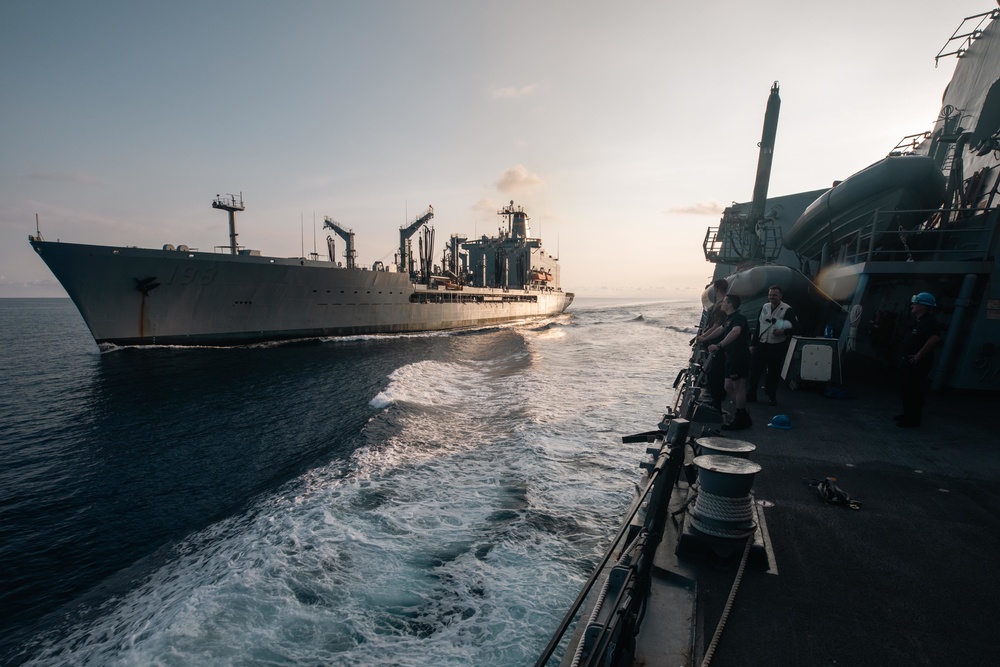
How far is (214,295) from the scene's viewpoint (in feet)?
78.5

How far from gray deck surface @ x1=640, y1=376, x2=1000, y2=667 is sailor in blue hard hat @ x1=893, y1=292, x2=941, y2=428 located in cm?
53

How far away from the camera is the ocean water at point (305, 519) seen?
4188 mm

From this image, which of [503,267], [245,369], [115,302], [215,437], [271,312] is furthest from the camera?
[503,267]

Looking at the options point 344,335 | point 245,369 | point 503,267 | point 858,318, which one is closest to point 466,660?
point 858,318

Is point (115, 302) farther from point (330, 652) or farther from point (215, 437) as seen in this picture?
point (330, 652)

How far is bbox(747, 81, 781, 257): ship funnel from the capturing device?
752 inches

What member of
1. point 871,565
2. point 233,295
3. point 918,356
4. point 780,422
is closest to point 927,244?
point 918,356

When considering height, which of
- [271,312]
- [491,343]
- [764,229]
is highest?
[764,229]

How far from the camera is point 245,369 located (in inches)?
736

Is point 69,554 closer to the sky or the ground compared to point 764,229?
closer to the ground

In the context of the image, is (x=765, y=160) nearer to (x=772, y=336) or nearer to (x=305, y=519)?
(x=772, y=336)

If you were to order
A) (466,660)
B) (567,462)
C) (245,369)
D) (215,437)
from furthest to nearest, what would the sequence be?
(245,369)
(215,437)
(567,462)
(466,660)

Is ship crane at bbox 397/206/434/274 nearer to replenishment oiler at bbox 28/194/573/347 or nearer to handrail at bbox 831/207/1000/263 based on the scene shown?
replenishment oiler at bbox 28/194/573/347

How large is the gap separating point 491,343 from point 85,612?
85.7 feet
